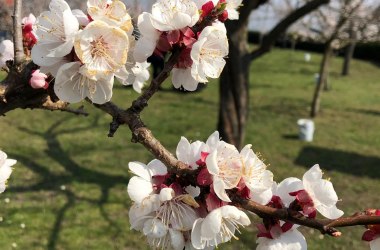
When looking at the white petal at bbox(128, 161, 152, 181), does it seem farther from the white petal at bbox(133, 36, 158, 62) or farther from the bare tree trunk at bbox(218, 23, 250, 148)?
the bare tree trunk at bbox(218, 23, 250, 148)

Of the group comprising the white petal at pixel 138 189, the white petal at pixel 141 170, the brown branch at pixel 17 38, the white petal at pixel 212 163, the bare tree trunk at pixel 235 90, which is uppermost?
the brown branch at pixel 17 38

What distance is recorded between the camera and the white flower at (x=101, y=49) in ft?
3.19

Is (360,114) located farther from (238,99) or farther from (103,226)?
(103,226)

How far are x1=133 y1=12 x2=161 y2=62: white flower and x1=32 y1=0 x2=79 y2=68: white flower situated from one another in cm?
14

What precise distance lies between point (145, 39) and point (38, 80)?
1.62 feet

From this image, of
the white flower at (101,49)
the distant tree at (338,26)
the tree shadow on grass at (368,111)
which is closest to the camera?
the white flower at (101,49)

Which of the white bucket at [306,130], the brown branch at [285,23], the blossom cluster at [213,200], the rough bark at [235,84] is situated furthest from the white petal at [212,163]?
the white bucket at [306,130]

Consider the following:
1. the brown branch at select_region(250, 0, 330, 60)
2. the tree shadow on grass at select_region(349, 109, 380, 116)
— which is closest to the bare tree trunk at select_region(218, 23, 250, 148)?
the brown branch at select_region(250, 0, 330, 60)

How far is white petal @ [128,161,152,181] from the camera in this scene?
1.08 meters

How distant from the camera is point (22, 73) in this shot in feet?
4.90

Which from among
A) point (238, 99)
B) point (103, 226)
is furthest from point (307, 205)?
point (238, 99)

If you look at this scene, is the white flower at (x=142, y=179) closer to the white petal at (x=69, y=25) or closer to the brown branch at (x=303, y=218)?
the brown branch at (x=303, y=218)

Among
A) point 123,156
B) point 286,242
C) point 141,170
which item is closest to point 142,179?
point 141,170

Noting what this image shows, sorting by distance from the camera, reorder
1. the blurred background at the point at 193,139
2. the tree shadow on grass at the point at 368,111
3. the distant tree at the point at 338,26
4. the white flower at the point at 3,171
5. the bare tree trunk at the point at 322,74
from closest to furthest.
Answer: the white flower at the point at 3,171 < the blurred background at the point at 193,139 < the distant tree at the point at 338,26 < the bare tree trunk at the point at 322,74 < the tree shadow on grass at the point at 368,111
